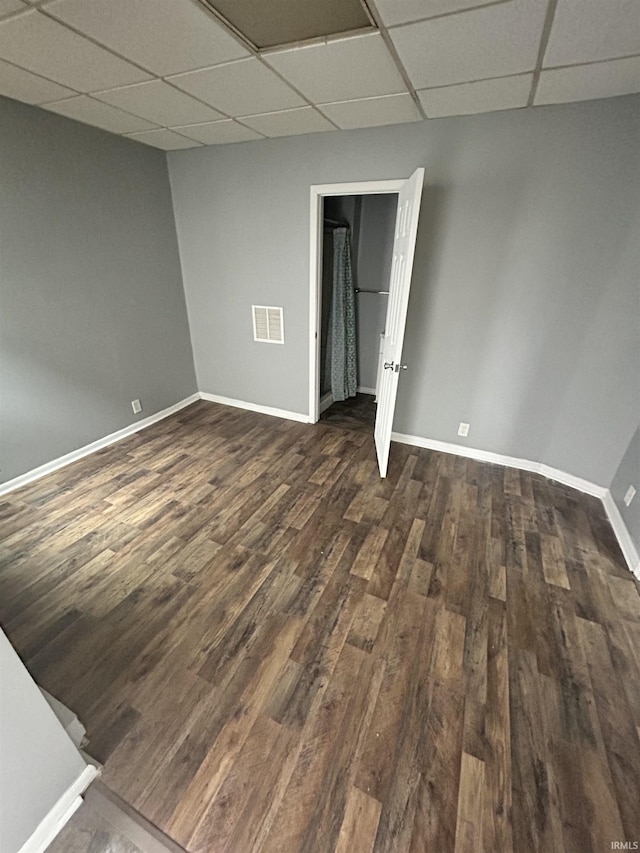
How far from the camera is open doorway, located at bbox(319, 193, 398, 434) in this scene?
11.7ft

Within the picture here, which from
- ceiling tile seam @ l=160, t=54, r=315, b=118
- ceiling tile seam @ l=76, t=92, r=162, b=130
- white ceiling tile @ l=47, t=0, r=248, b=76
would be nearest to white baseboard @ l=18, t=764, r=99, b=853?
white ceiling tile @ l=47, t=0, r=248, b=76

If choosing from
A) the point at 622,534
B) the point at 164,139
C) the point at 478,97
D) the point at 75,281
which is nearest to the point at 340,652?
the point at 622,534

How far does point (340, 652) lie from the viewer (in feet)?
4.99

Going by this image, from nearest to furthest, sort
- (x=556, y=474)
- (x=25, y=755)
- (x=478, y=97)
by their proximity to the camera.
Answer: (x=25, y=755) → (x=478, y=97) → (x=556, y=474)

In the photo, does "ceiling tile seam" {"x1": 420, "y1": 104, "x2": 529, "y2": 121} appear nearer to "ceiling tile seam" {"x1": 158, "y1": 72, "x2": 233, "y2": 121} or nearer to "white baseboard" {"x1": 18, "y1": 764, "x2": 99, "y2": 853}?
"ceiling tile seam" {"x1": 158, "y1": 72, "x2": 233, "y2": 121}

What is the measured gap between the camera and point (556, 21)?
4.20ft

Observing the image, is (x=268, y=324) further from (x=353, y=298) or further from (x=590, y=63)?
(x=590, y=63)

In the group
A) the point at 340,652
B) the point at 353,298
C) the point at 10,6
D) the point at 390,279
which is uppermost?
the point at 10,6

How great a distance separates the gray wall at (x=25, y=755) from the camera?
0.87 metres

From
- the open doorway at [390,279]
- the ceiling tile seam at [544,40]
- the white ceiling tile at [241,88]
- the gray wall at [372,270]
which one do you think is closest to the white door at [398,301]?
the open doorway at [390,279]

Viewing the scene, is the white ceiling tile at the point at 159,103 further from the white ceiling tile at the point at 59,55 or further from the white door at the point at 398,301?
the white door at the point at 398,301

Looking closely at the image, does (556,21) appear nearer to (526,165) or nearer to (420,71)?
(420,71)

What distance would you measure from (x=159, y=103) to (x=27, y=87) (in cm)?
68

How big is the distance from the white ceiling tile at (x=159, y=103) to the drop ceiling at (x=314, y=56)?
0.5 inches
